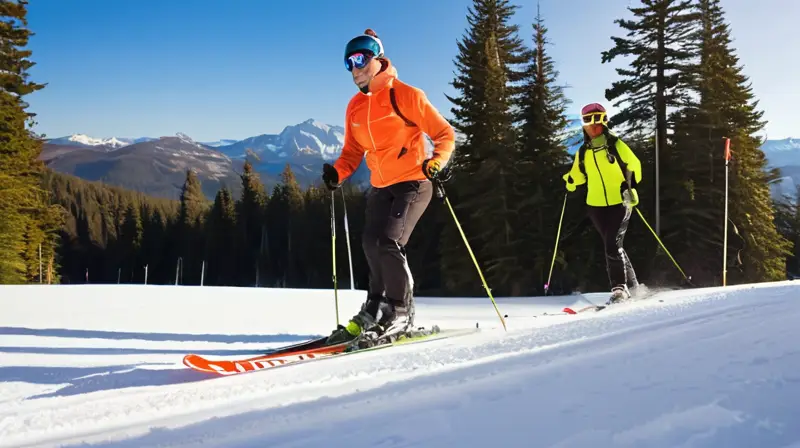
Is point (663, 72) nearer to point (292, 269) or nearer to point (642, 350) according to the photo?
point (642, 350)

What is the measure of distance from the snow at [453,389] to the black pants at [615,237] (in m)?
2.11

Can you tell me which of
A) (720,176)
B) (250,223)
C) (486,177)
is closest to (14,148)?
(486,177)

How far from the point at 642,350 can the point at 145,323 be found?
4422 mm

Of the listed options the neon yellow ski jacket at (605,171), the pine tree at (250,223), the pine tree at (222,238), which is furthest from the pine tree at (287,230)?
the neon yellow ski jacket at (605,171)

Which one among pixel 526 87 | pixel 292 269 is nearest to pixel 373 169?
pixel 526 87

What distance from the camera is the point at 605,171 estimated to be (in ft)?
20.5

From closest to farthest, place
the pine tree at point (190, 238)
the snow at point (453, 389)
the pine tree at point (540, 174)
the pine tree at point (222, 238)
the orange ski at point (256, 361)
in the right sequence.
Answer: the snow at point (453, 389), the orange ski at point (256, 361), the pine tree at point (540, 174), the pine tree at point (222, 238), the pine tree at point (190, 238)

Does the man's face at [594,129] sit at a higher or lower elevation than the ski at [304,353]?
higher

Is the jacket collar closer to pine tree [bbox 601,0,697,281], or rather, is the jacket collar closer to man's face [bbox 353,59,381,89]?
man's face [bbox 353,59,381,89]

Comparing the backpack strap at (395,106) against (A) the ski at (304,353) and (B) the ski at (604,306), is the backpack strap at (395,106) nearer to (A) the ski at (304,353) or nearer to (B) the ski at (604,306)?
(A) the ski at (304,353)

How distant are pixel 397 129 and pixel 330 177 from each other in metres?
0.79

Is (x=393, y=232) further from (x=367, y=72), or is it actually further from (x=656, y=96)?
(x=656, y=96)

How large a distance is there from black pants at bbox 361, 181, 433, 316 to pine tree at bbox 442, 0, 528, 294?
55.8ft

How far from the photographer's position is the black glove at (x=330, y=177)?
4.27m
